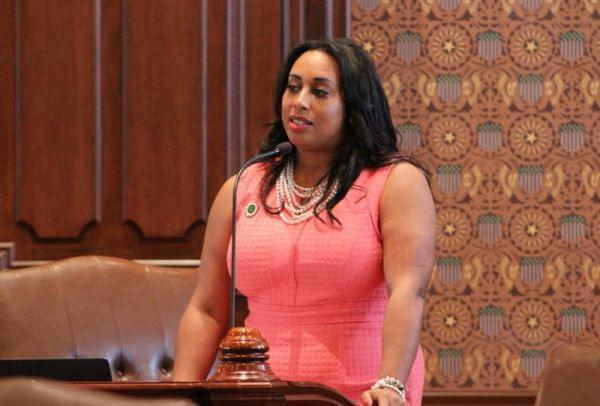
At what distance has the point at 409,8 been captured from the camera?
3781mm

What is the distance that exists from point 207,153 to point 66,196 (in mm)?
439

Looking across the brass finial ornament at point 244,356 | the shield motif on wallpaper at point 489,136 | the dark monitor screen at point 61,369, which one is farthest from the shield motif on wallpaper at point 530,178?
the dark monitor screen at point 61,369

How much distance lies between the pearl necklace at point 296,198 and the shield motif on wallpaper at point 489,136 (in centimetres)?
122

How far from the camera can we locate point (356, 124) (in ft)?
8.77

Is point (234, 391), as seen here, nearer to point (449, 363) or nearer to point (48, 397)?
point (48, 397)

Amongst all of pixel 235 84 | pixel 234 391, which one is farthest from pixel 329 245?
pixel 235 84

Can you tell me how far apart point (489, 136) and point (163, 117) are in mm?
1055

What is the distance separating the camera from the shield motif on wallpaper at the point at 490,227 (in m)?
3.74

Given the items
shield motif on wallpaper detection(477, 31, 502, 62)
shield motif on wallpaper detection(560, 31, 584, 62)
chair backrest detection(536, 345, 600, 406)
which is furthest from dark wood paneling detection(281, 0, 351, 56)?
chair backrest detection(536, 345, 600, 406)

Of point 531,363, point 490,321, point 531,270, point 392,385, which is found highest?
point 392,385

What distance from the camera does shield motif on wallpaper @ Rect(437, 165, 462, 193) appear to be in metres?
3.74

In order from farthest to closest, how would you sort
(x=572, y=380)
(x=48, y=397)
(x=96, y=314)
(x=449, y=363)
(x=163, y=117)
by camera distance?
(x=449, y=363) < (x=163, y=117) < (x=96, y=314) < (x=572, y=380) < (x=48, y=397)

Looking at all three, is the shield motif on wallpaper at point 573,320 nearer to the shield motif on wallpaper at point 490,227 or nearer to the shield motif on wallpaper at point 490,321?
the shield motif on wallpaper at point 490,321

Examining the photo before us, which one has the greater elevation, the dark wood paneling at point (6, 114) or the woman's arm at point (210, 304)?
the dark wood paneling at point (6, 114)
